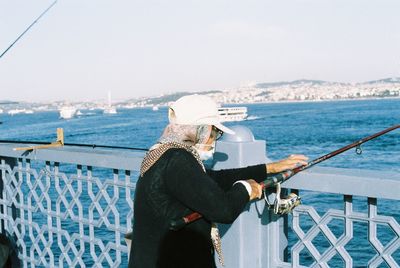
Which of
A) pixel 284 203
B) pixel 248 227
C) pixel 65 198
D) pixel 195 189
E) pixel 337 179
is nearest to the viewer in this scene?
pixel 195 189

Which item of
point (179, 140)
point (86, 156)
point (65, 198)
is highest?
point (179, 140)

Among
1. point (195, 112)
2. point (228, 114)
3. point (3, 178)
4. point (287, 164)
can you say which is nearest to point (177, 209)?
point (195, 112)

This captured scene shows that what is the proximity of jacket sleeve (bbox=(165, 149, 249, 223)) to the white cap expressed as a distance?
0.16 meters

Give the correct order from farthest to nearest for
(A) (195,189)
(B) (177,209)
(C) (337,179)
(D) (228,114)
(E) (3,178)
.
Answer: (E) (3,178) < (D) (228,114) < (C) (337,179) < (B) (177,209) < (A) (195,189)

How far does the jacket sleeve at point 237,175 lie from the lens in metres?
2.77

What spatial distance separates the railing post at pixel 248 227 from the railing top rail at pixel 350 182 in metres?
0.25

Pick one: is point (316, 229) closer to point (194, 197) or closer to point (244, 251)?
point (244, 251)

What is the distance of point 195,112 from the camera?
243cm

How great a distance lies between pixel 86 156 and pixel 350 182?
1.87 m

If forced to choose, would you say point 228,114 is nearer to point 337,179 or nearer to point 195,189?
point 337,179

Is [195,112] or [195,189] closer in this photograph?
[195,189]

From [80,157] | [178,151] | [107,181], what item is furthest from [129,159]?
[178,151]

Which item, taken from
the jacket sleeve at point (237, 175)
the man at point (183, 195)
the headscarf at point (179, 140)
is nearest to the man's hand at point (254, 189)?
the man at point (183, 195)

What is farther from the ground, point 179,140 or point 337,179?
point 179,140
